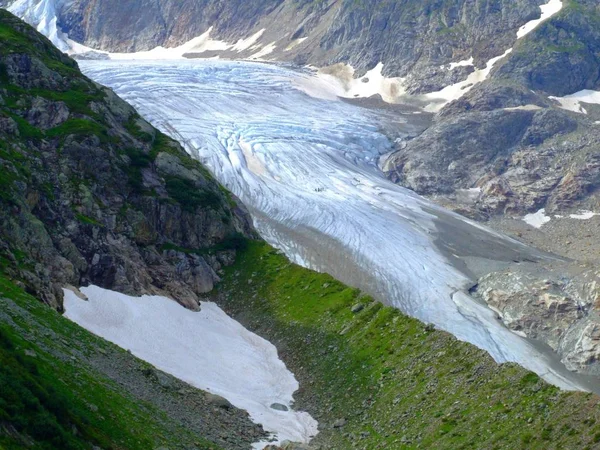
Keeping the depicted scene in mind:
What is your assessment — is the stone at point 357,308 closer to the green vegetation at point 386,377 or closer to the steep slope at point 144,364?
the steep slope at point 144,364

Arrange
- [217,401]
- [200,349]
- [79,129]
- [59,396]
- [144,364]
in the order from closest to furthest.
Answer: [59,396], [144,364], [217,401], [200,349], [79,129]

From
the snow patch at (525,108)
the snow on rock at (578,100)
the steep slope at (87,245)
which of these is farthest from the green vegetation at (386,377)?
the snow on rock at (578,100)

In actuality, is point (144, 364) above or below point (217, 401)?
above

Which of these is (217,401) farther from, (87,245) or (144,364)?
(87,245)

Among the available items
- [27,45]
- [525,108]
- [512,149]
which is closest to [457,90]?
[525,108]

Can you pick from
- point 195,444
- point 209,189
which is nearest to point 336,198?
point 209,189

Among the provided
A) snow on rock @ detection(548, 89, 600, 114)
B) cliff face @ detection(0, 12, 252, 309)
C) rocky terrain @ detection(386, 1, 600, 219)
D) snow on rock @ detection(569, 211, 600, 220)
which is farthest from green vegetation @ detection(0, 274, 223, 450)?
snow on rock @ detection(548, 89, 600, 114)
